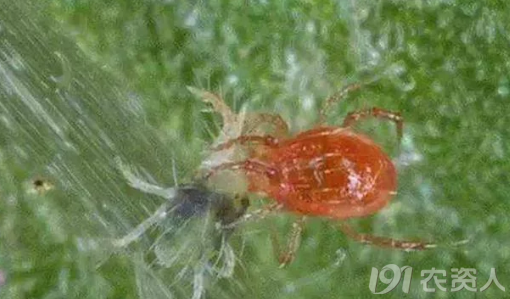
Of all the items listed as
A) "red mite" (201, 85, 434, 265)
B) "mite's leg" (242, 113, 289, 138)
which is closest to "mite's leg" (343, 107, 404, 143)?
"red mite" (201, 85, 434, 265)

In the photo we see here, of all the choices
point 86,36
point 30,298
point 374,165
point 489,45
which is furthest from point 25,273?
point 489,45

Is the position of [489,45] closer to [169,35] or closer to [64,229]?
[169,35]

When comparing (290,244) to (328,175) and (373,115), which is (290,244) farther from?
(373,115)

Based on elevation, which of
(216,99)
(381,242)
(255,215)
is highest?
(216,99)

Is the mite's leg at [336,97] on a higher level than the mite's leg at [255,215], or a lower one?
higher

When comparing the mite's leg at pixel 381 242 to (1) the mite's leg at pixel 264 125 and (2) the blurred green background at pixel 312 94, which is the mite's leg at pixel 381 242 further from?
(1) the mite's leg at pixel 264 125

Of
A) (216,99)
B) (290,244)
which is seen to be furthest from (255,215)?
(216,99)

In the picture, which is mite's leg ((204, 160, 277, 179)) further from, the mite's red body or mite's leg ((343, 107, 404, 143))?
mite's leg ((343, 107, 404, 143))

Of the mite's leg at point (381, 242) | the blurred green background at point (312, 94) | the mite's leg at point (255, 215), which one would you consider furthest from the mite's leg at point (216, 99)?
the mite's leg at point (381, 242)
